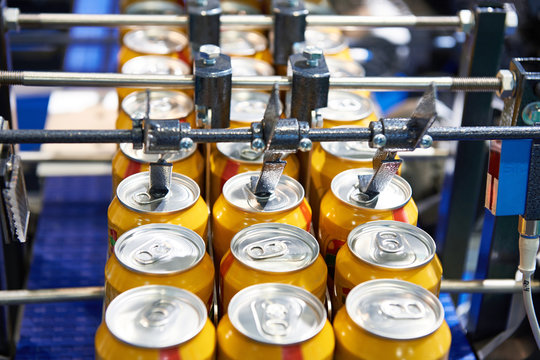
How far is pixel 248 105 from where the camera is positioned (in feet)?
6.22

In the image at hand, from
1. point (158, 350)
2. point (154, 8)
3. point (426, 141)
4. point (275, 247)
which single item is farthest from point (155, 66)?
point (158, 350)

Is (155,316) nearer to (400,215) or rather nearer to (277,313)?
(277,313)

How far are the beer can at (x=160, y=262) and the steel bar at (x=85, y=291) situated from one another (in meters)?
0.36

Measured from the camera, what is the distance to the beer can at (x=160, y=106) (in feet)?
5.83

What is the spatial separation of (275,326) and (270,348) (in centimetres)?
6

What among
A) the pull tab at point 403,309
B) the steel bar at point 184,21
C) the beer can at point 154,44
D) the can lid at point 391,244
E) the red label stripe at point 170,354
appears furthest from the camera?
the beer can at point 154,44

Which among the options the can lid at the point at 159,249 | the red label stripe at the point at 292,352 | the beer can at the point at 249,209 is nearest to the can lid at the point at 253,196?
the beer can at the point at 249,209

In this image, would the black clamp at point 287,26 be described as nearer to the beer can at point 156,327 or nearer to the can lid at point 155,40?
the can lid at point 155,40

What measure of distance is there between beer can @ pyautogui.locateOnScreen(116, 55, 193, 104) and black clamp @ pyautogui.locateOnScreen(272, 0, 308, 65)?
267 millimetres

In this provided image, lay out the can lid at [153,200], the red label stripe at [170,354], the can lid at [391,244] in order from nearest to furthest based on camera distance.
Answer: the red label stripe at [170,354], the can lid at [391,244], the can lid at [153,200]

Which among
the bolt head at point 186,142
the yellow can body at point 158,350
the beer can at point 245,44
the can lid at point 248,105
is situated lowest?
the yellow can body at point 158,350

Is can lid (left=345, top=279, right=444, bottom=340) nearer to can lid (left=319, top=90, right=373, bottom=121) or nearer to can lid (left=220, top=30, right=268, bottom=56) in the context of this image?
can lid (left=319, top=90, right=373, bottom=121)

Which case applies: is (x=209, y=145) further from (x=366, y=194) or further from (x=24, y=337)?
(x=24, y=337)

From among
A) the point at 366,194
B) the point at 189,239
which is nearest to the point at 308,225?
the point at 366,194
